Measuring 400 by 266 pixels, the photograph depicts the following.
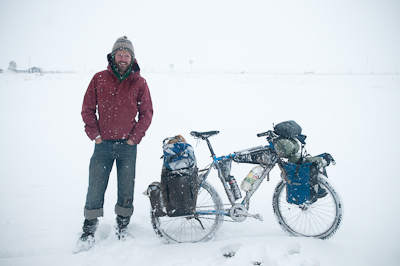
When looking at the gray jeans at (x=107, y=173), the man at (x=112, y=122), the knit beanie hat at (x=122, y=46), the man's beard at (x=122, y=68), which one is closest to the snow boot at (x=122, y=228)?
the gray jeans at (x=107, y=173)

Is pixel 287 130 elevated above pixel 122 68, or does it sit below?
below

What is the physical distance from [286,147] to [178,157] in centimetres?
145

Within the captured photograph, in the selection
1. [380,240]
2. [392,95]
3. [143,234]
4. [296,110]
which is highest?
[392,95]

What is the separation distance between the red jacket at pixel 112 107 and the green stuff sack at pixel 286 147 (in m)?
1.83

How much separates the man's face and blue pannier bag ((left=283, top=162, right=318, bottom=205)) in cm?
255

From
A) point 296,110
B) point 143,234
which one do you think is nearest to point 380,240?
point 143,234

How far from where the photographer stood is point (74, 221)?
3285 mm

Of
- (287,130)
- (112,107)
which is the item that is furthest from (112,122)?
(287,130)

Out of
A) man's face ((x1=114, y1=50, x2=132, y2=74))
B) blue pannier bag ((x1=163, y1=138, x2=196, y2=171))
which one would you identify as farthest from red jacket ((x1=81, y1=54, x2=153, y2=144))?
blue pannier bag ((x1=163, y1=138, x2=196, y2=171))

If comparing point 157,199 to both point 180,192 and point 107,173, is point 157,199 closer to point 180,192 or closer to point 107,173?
point 180,192

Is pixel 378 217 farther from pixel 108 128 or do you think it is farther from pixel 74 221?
pixel 74 221

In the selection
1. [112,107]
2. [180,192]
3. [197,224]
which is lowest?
[197,224]

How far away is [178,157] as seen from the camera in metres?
2.70

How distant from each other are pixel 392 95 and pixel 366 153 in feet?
26.3
